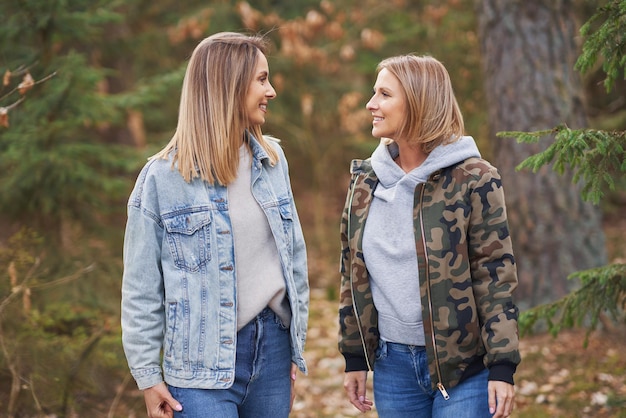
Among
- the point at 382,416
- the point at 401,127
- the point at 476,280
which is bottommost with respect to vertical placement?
the point at 382,416

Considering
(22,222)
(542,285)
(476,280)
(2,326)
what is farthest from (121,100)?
(476,280)

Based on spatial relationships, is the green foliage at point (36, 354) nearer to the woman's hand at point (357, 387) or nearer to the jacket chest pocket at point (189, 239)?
the jacket chest pocket at point (189, 239)

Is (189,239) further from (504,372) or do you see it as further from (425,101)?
(504,372)

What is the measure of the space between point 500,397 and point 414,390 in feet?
1.14

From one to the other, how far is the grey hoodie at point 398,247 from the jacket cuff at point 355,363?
18cm

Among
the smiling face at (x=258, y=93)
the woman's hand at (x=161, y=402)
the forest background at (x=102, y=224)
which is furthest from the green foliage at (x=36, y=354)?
the smiling face at (x=258, y=93)

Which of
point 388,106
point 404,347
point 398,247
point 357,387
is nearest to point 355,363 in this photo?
point 357,387

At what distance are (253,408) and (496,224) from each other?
1217 mm

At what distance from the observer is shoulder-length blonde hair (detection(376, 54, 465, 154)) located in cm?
267

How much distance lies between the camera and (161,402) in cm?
261

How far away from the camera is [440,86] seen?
270 centimetres

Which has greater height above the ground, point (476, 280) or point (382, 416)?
point (476, 280)

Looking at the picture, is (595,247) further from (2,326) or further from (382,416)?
(2,326)

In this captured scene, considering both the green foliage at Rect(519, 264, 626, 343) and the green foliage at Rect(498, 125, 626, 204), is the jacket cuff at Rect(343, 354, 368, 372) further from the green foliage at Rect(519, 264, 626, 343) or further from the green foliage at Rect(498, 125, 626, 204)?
the green foliage at Rect(519, 264, 626, 343)
